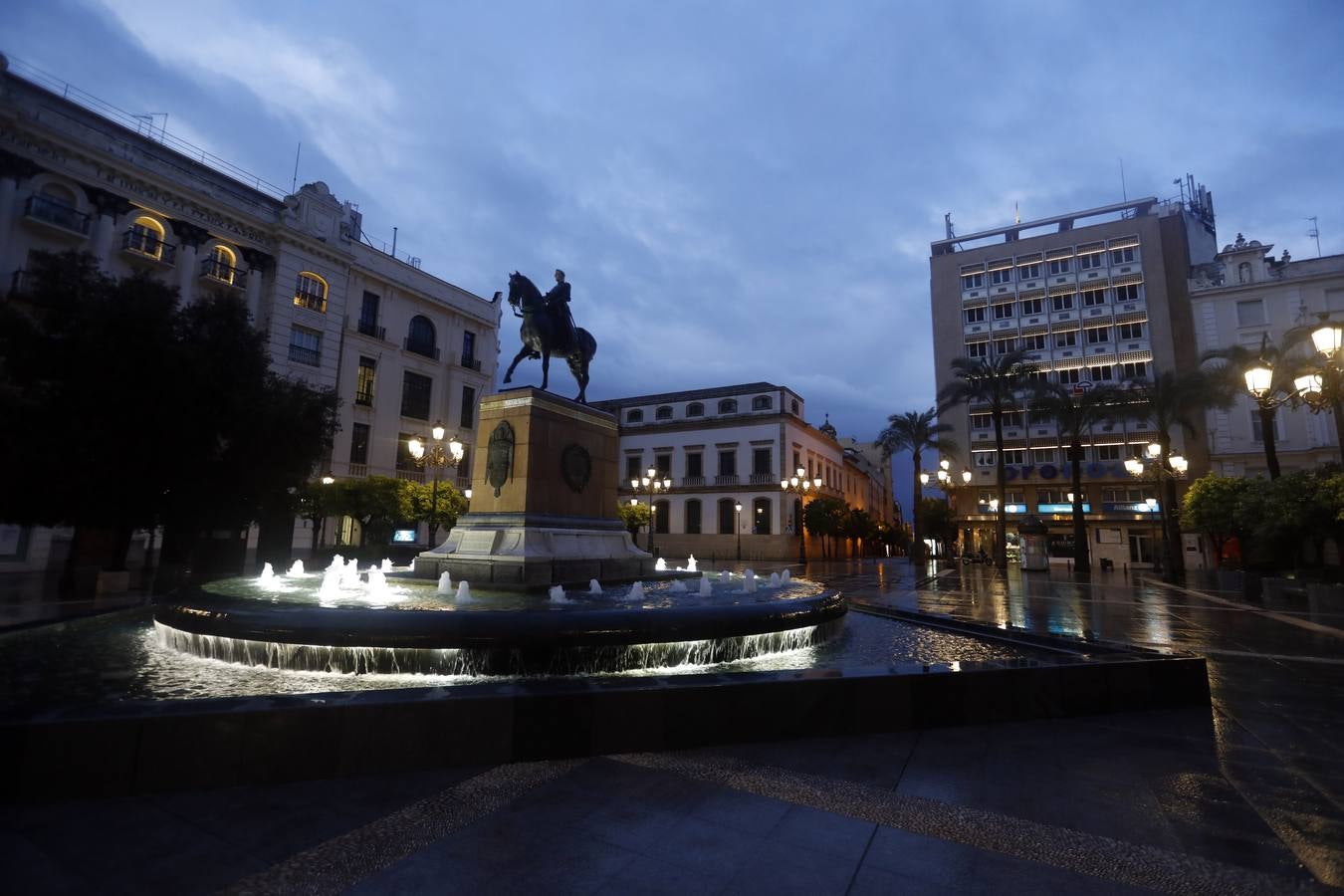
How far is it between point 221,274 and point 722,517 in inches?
1390

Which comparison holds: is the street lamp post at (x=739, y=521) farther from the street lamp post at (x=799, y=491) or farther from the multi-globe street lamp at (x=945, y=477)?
the multi-globe street lamp at (x=945, y=477)

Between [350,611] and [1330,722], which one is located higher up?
[350,611]

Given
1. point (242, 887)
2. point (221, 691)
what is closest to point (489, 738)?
point (242, 887)

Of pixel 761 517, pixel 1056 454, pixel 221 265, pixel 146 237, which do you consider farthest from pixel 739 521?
pixel 146 237

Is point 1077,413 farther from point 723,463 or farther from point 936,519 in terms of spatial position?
point 936,519

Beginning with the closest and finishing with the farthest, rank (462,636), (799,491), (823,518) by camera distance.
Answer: (462,636) → (799,491) → (823,518)

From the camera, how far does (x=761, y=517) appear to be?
48.5m

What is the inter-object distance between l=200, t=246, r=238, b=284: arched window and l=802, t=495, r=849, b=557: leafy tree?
1458 inches

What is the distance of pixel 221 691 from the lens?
211 inches

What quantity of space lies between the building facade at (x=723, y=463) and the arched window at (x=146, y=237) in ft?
104

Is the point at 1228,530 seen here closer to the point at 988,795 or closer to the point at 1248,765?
the point at 1248,765

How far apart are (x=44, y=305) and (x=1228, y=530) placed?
36.1 metres

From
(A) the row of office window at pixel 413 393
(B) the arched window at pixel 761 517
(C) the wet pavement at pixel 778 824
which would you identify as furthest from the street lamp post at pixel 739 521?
(C) the wet pavement at pixel 778 824

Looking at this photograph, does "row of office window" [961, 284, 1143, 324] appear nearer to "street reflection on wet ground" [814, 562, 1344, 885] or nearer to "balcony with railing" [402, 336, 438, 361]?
"street reflection on wet ground" [814, 562, 1344, 885]
